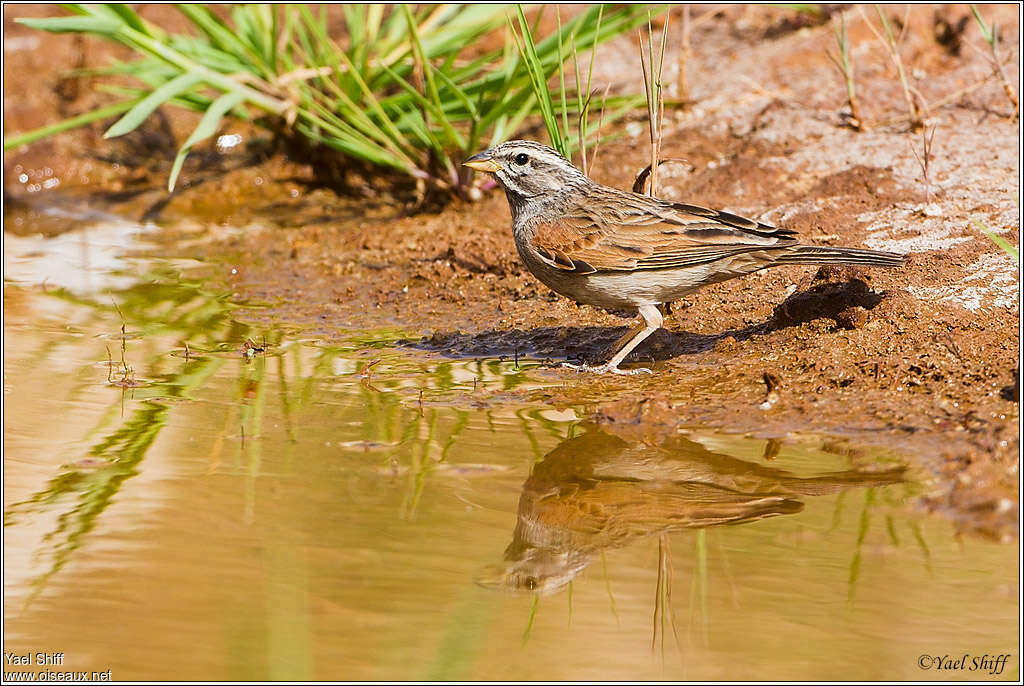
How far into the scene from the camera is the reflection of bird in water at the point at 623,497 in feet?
12.4

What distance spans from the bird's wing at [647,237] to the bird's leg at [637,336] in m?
0.27

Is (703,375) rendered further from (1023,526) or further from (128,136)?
(128,136)

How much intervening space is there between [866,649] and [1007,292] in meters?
3.04

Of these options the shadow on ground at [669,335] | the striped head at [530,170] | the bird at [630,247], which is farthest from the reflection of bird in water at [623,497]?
the striped head at [530,170]

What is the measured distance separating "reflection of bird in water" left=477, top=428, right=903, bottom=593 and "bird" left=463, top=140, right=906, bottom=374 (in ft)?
3.73

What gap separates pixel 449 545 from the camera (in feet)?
12.5

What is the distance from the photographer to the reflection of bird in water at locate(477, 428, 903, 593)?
377cm

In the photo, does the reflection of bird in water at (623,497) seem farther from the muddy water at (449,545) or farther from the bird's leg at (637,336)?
the bird's leg at (637,336)

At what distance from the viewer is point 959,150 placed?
733 centimetres

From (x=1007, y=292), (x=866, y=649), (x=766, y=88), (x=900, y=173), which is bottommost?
(x=866, y=649)

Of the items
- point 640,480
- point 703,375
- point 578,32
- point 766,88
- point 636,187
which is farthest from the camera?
point 766,88

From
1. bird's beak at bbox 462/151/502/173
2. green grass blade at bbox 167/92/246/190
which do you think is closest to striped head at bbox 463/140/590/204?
bird's beak at bbox 462/151/502/173

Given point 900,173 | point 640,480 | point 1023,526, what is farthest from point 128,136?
point 1023,526

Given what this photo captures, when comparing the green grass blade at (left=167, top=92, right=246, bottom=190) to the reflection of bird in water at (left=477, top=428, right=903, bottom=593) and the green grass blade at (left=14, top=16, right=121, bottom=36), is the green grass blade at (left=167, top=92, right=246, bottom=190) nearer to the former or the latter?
the green grass blade at (left=14, top=16, right=121, bottom=36)
